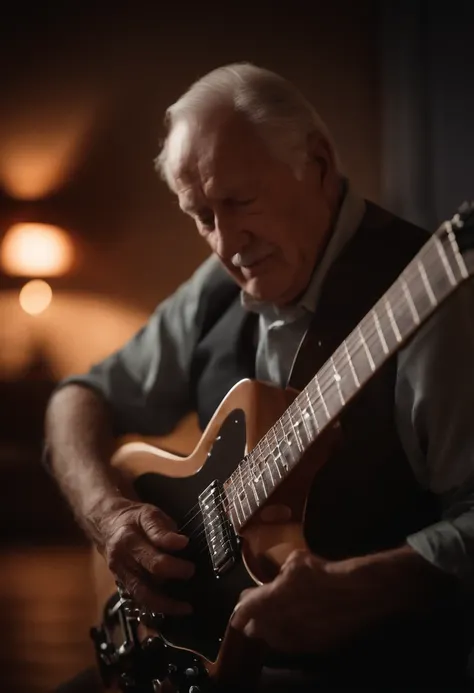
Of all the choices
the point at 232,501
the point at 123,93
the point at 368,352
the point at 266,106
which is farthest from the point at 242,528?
the point at 123,93

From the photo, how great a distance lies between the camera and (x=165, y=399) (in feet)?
3.50

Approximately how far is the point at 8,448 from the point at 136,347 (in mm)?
235

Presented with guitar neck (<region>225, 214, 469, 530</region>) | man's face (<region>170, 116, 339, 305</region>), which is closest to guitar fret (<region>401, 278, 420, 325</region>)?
guitar neck (<region>225, 214, 469, 530</region>)

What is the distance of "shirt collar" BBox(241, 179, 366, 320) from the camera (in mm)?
865

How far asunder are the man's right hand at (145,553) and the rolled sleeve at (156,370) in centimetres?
13

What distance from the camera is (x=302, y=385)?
84cm

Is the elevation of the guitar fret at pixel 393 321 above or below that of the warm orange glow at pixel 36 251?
above

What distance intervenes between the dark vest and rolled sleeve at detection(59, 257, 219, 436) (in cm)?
24

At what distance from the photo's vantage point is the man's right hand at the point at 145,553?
0.90 m

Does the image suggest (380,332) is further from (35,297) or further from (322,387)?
(35,297)

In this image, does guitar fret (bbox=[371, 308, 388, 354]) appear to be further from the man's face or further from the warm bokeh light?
the warm bokeh light

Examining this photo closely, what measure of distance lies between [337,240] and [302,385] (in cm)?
16

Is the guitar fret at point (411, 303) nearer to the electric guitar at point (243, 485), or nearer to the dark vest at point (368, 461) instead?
the electric guitar at point (243, 485)

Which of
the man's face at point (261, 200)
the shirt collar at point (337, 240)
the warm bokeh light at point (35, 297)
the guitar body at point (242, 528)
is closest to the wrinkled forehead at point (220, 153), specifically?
the man's face at point (261, 200)
